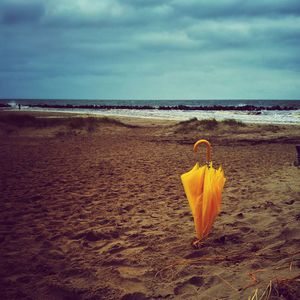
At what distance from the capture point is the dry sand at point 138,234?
10.3 feet

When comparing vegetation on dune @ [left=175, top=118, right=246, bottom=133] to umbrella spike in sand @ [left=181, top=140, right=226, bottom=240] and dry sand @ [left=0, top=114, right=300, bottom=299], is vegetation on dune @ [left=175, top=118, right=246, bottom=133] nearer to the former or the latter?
dry sand @ [left=0, top=114, right=300, bottom=299]

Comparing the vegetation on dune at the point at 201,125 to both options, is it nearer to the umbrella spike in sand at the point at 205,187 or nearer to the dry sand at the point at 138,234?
the dry sand at the point at 138,234

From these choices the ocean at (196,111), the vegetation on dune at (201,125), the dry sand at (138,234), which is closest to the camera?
the dry sand at (138,234)

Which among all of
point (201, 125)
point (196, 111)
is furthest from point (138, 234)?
point (196, 111)

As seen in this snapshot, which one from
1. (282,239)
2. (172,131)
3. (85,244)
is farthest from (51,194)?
(172,131)

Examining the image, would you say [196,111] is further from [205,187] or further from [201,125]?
[205,187]

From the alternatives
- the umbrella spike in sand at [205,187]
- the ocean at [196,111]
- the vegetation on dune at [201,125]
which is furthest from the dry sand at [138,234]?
the ocean at [196,111]

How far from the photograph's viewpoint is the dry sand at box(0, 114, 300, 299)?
10.3 ft

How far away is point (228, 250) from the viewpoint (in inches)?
151

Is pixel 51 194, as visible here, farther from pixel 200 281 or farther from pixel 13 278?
pixel 200 281

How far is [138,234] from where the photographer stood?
4.39m

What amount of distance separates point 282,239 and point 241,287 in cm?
125

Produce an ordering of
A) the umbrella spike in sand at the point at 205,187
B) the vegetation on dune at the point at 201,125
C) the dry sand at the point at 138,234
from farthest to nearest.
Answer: the vegetation on dune at the point at 201,125 → the umbrella spike in sand at the point at 205,187 → the dry sand at the point at 138,234

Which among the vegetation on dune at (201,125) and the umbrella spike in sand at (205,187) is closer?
the umbrella spike in sand at (205,187)
